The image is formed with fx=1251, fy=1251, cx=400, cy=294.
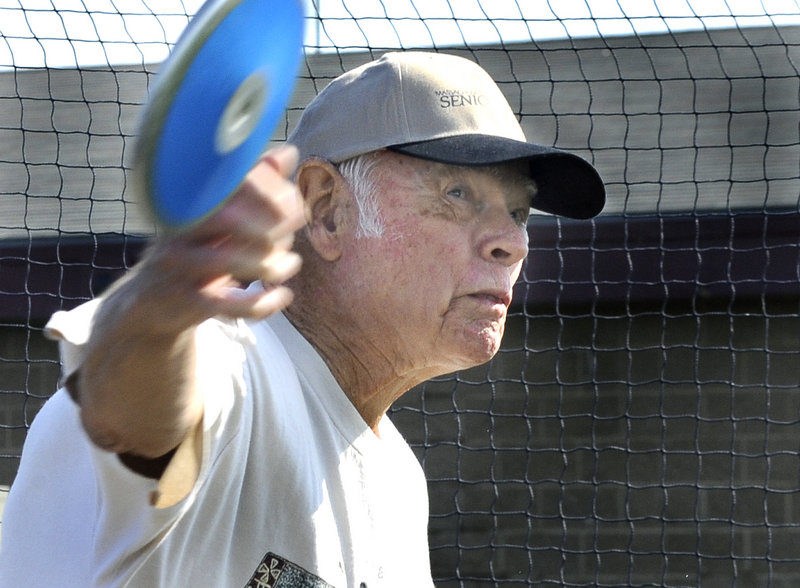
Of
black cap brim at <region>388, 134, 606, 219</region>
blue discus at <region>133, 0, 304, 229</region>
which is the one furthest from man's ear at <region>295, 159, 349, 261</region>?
blue discus at <region>133, 0, 304, 229</region>

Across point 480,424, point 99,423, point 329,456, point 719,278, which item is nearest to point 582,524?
point 480,424

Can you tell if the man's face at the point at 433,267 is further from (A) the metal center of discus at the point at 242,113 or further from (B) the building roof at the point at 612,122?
(B) the building roof at the point at 612,122

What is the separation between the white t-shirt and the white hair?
0.22 metres

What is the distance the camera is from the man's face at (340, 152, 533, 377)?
195cm

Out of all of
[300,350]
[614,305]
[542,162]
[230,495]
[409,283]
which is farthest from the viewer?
[614,305]

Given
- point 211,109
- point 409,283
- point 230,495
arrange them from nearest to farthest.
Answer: point 211,109 → point 230,495 → point 409,283

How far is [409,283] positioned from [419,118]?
27cm

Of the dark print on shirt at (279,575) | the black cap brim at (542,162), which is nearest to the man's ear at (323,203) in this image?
the black cap brim at (542,162)

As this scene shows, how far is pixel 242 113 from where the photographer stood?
3.78 ft

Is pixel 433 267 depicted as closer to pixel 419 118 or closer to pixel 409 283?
pixel 409 283

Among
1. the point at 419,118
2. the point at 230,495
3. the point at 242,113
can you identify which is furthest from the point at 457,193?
the point at 242,113

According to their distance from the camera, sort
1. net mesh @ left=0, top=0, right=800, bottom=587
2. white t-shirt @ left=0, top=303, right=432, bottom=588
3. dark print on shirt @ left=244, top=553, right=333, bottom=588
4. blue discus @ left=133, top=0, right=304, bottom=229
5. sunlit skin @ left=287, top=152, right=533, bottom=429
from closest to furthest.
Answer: blue discus @ left=133, top=0, right=304, bottom=229 → white t-shirt @ left=0, top=303, right=432, bottom=588 → dark print on shirt @ left=244, top=553, right=333, bottom=588 → sunlit skin @ left=287, top=152, right=533, bottom=429 → net mesh @ left=0, top=0, right=800, bottom=587

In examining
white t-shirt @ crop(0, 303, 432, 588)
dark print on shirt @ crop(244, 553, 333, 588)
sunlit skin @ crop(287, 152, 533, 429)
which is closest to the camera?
white t-shirt @ crop(0, 303, 432, 588)

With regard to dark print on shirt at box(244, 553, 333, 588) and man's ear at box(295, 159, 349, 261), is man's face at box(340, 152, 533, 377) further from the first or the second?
dark print on shirt at box(244, 553, 333, 588)
